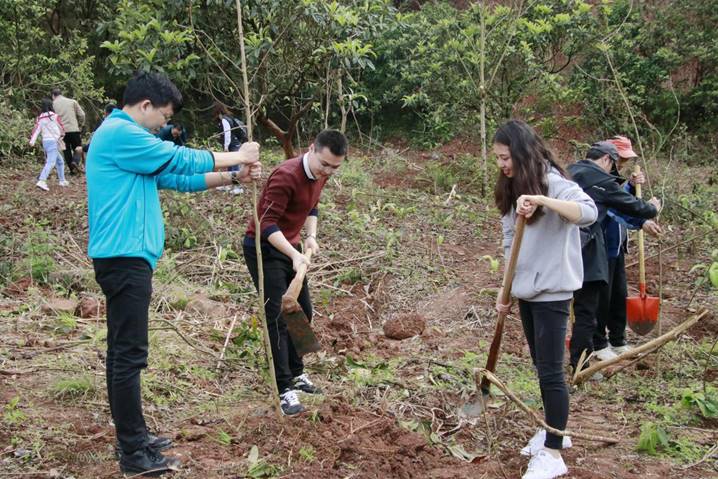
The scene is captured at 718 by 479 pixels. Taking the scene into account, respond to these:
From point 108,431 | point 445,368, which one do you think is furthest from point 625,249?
point 108,431

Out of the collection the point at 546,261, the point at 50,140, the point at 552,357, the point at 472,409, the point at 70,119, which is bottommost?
the point at 472,409

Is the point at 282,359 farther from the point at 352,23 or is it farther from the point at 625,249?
the point at 352,23

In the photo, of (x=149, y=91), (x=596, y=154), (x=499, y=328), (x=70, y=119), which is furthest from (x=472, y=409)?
(x=70, y=119)

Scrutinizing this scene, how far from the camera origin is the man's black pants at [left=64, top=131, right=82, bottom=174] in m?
12.5

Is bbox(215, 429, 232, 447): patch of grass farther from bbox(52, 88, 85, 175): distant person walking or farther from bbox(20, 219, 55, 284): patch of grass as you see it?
bbox(52, 88, 85, 175): distant person walking

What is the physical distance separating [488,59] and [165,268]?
631cm

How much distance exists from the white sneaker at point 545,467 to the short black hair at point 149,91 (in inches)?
93.0

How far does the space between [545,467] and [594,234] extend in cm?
174

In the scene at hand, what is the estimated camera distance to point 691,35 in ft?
42.3

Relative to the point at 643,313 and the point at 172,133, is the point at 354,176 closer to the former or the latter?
the point at 172,133

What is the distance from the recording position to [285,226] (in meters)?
3.99

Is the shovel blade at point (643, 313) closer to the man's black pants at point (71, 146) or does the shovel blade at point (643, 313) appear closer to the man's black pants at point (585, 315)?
the man's black pants at point (585, 315)

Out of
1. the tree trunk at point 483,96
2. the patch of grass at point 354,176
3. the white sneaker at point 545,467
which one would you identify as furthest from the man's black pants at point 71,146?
the white sneaker at point 545,467

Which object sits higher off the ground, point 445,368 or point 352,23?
point 352,23
